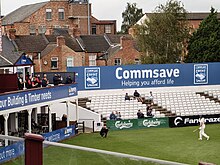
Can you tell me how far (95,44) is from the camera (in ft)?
232

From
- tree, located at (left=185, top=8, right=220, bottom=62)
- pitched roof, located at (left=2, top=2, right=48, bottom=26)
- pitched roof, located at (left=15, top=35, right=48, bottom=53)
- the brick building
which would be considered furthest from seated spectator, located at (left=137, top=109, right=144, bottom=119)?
pitched roof, located at (left=2, top=2, right=48, bottom=26)

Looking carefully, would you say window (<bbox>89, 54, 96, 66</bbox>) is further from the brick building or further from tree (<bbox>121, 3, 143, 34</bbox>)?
tree (<bbox>121, 3, 143, 34</bbox>)

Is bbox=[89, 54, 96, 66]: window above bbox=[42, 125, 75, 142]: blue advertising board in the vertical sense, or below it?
above

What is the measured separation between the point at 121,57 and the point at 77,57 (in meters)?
5.48

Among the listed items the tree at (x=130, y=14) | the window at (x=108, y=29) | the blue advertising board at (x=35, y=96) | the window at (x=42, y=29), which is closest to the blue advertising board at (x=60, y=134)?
the blue advertising board at (x=35, y=96)

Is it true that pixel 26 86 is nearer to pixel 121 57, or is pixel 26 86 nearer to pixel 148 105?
pixel 148 105

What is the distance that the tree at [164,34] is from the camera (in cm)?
6894

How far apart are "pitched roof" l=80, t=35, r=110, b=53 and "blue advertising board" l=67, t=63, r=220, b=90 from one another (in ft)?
66.4

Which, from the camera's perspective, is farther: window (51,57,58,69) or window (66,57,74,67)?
window (66,57,74,67)

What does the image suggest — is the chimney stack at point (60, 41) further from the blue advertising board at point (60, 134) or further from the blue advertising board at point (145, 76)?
the blue advertising board at point (60, 134)

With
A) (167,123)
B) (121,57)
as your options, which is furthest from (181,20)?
(167,123)

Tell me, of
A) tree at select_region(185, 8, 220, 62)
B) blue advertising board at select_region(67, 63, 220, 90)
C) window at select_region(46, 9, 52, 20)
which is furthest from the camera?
window at select_region(46, 9, 52, 20)

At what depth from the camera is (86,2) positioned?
83062mm

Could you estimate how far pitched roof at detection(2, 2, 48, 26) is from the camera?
84.0 m
